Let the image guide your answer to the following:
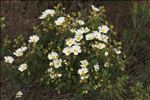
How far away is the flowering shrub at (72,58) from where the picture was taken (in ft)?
10.5

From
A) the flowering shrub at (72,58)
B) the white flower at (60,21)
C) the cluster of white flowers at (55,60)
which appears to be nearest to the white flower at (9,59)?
the flowering shrub at (72,58)

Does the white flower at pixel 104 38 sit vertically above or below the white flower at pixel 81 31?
Result: below

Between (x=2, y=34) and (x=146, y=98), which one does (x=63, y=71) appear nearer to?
(x=146, y=98)

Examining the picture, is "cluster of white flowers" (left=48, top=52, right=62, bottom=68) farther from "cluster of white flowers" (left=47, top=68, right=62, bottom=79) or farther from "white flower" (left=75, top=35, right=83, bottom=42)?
"white flower" (left=75, top=35, right=83, bottom=42)

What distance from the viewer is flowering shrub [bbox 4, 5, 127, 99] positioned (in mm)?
3209

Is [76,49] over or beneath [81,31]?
beneath

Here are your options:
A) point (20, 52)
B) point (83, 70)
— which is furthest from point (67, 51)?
point (20, 52)

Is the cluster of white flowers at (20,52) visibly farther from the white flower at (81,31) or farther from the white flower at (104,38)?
the white flower at (104,38)

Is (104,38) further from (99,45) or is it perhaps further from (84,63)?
(84,63)

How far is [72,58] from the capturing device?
10.8 feet

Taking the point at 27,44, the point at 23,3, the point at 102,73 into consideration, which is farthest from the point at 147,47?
the point at 23,3

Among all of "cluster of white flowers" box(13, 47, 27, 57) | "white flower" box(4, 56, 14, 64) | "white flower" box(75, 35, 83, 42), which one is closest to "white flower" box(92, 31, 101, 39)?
"white flower" box(75, 35, 83, 42)

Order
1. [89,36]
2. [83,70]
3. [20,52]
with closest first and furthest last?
[83,70]
[89,36]
[20,52]

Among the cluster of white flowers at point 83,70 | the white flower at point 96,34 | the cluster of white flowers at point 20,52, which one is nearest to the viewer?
the cluster of white flowers at point 83,70
